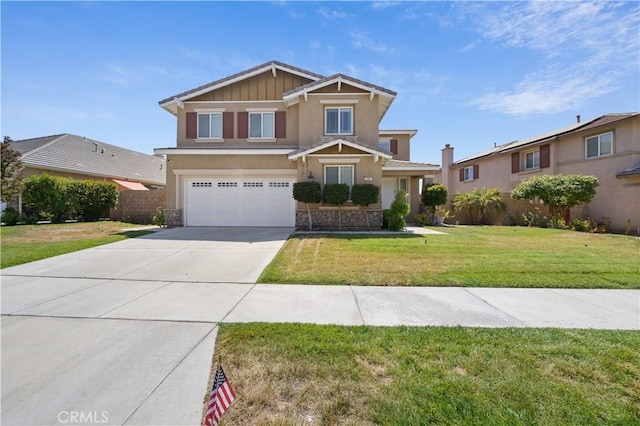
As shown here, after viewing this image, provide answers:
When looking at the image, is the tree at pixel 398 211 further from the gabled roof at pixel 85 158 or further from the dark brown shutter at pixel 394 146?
the gabled roof at pixel 85 158

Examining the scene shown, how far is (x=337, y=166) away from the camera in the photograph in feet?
47.9

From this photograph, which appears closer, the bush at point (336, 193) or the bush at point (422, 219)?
the bush at point (336, 193)

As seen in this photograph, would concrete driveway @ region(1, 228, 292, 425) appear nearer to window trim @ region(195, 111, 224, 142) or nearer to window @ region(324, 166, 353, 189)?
window @ region(324, 166, 353, 189)

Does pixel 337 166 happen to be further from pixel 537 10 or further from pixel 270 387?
pixel 270 387

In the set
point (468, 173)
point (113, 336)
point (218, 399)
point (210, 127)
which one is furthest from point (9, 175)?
point (468, 173)

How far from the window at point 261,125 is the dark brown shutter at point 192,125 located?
3.11 metres

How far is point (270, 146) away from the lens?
15836 mm

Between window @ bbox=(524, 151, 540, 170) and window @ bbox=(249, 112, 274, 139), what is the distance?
19.9 m

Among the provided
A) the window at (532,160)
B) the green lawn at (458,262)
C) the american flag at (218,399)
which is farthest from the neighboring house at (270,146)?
the window at (532,160)

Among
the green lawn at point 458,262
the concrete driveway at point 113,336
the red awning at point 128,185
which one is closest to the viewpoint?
the concrete driveway at point 113,336

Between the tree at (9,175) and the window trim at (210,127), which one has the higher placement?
the window trim at (210,127)

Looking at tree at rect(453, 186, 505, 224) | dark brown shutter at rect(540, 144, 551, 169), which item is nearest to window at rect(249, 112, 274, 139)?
tree at rect(453, 186, 505, 224)

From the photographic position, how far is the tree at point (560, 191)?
50.3 ft

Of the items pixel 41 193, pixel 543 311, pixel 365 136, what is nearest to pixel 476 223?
pixel 365 136
